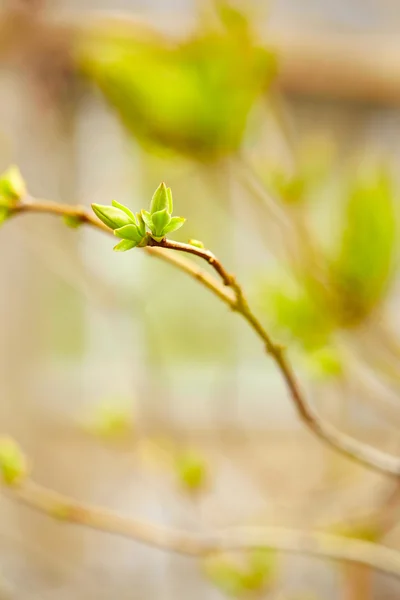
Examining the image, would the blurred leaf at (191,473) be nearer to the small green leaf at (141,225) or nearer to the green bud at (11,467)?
the green bud at (11,467)

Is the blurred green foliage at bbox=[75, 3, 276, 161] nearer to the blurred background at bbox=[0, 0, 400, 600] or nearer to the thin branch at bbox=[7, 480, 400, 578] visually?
the blurred background at bbox=[0, 0, 400, 600]

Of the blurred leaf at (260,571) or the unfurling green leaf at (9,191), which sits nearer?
the unfurling green leaf at (9,191)

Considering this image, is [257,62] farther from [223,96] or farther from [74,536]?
[74,536]

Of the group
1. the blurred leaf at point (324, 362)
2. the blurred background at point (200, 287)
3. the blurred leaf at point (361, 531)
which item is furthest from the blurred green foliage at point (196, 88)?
the blurred leaf at point (361, 531)

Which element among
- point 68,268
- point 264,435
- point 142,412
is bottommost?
point 264,435

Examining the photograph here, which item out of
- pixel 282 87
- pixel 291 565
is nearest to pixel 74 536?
pixel 291 565

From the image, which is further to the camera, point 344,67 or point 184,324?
point 184,324
